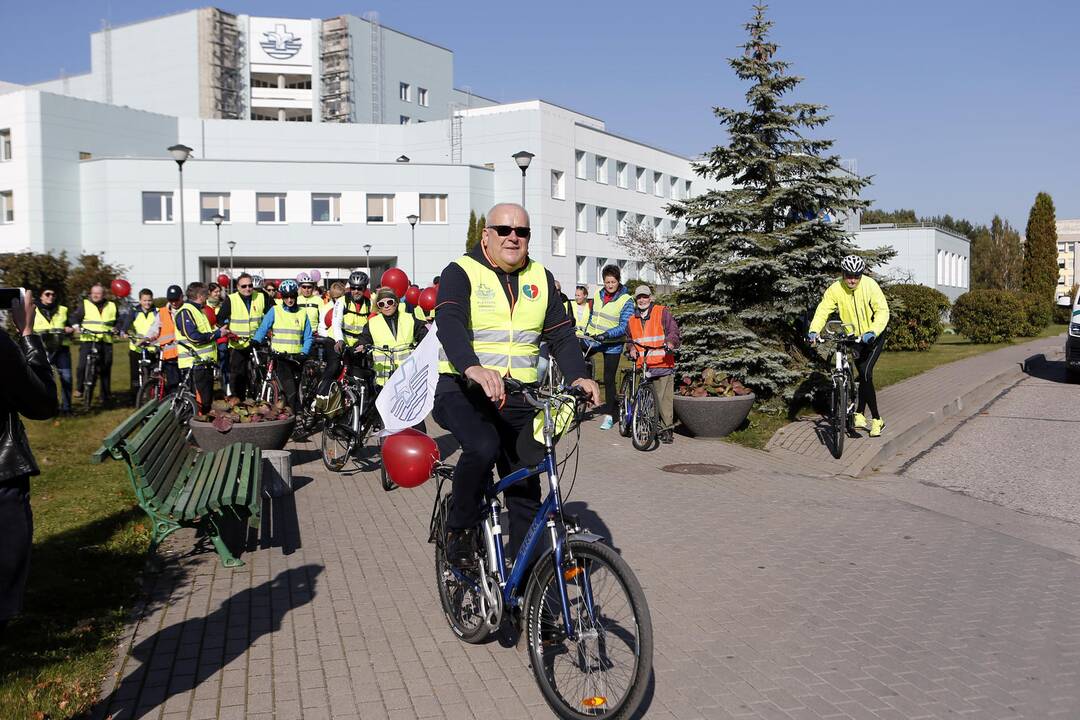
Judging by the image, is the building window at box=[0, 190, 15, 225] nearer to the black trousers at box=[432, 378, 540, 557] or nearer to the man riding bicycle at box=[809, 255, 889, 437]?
the man riding bicycle at box=[809, 255, 889, 437]

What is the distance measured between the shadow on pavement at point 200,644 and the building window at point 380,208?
53944 millimetres

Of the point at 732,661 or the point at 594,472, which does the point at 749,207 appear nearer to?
the point at 594,472

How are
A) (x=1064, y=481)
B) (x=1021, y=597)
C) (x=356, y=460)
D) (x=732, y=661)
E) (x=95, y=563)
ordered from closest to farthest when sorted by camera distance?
(x=732, y=661)
(x=1021, y=597)
(x=95, y=563)
(x=1064, y=481)
(x=356, y=460)

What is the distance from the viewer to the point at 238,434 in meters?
9.78

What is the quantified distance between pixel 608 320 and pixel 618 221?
5543 cm

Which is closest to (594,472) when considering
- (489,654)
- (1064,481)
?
(1064,481)

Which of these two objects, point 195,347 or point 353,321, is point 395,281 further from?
point 195,347

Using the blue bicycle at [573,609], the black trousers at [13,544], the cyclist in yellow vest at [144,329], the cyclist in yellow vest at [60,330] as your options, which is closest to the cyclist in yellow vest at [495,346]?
the blue bicycle at [573,609]

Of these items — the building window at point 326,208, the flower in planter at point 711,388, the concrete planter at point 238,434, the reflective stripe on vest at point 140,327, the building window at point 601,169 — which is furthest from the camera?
the building window at point 601,169

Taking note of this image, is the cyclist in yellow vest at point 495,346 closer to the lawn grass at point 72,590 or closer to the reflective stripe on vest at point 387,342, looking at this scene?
the lawn grass at point 72,590

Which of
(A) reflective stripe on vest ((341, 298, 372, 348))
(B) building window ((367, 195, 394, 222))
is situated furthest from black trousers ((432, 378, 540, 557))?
(B) building window ((367, 195, 394, 222))

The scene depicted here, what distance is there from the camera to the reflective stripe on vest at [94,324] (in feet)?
53.6

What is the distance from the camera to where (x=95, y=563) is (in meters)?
6.72

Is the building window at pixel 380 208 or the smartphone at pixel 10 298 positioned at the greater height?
the building window at pixel 380 208
